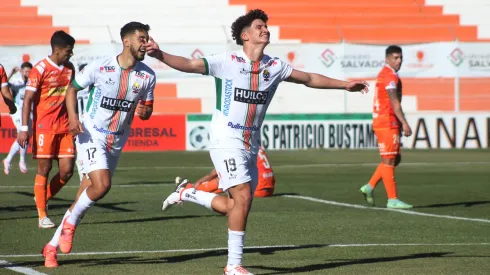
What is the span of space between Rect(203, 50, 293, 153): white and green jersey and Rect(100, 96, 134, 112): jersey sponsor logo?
131cm

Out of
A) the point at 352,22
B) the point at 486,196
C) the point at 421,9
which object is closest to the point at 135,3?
the point at 352,22

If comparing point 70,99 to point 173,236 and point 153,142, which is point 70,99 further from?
point 153,142

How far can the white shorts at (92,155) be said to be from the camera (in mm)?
9828

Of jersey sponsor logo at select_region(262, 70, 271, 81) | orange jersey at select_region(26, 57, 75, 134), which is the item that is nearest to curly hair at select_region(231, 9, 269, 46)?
jersey sponsor logo at select_region(262, 70, 271, 81)

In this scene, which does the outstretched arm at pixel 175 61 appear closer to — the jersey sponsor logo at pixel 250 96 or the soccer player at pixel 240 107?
the soccer player at pixel 240 107

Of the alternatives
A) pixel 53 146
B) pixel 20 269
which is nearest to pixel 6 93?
pixel 53 146

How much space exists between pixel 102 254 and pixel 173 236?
1660 millimetres

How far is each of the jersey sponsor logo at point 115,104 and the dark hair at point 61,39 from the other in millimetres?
2689

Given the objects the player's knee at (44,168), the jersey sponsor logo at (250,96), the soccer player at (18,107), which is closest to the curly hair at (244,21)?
the jersey sponsor logo at (250,96)

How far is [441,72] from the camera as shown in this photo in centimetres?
3228

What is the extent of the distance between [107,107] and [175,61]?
5.46 feet

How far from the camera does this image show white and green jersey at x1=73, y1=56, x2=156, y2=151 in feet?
32.6

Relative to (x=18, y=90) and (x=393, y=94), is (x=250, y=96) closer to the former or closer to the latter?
(x=393, y=94)

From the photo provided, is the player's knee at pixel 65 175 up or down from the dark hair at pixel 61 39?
down
